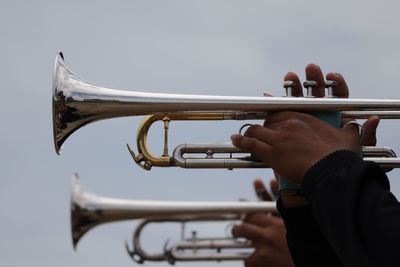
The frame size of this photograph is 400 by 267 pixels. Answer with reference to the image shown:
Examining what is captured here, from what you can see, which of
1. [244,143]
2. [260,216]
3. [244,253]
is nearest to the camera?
[244,143]

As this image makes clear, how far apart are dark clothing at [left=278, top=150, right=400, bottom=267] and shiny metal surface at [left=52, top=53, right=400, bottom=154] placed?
94 cm

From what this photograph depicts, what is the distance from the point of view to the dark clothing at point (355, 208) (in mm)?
3730

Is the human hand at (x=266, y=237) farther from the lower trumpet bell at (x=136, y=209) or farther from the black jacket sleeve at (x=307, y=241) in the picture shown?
the black jacket sleeve at (x=307, y=241)

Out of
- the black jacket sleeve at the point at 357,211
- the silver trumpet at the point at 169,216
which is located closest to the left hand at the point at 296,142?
the black jacket sleeve at the point at 357,211

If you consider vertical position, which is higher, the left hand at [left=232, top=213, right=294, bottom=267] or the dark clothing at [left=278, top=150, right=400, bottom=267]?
the dark clothing at [left=278, top=150, right=400, bottom=267]

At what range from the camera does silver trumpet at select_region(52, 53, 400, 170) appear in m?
4.93

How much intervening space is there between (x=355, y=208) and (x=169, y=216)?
4.06 meters

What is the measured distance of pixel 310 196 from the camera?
3.95 metres

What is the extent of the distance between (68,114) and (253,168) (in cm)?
109

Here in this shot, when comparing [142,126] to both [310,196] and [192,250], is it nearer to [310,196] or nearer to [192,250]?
[310,196]

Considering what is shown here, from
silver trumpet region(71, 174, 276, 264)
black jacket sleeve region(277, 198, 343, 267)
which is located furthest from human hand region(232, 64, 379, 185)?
silver trumpet region(71, 174, 276, 264)

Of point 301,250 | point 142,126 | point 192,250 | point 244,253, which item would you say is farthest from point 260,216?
point 301,250

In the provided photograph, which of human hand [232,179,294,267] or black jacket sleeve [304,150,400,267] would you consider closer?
black jacket sleeve [304,150,400,267]

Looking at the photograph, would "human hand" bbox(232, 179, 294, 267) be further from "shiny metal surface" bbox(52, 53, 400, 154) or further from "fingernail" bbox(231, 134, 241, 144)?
"fingernail" bbox(231, 134, 241, 144)
